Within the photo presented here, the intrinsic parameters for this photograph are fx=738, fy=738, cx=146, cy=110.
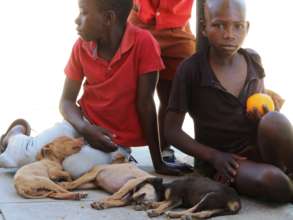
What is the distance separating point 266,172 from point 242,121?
0.44m

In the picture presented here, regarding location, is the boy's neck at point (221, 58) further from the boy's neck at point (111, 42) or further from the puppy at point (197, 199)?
the puppy at point (197, 199)

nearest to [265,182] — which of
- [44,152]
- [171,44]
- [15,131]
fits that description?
[44,152]

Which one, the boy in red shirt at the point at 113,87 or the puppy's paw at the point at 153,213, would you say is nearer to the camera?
the puppy's paw at the point at 153,213

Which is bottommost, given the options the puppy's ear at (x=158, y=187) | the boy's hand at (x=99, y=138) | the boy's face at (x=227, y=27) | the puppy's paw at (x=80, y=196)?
the puppy's paw at (x=80, y=196)

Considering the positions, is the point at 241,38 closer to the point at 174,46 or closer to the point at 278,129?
the point at 278,129

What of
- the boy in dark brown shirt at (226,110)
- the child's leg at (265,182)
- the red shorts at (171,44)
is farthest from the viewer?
the red shorts at (171,44)

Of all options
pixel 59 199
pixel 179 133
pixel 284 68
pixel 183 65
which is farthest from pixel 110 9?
pixel 284 68

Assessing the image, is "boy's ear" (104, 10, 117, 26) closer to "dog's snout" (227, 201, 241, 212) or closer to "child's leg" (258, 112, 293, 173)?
"child's leg" (258, 112, 293, 173)

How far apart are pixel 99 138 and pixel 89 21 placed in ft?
2.16

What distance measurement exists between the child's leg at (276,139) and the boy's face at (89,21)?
42.8 inches

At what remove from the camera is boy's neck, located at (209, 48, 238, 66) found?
4.02 meters

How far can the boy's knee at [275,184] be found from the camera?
3504 mm

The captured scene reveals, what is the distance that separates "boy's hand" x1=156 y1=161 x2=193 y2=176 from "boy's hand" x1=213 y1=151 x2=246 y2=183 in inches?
17.9

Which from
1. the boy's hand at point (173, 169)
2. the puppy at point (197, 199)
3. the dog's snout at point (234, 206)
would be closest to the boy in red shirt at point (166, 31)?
the boy's hand at point (173, 169)
